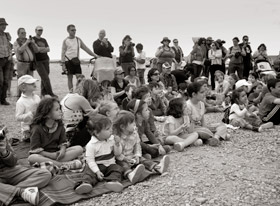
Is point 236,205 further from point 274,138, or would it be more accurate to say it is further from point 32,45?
point 32,45

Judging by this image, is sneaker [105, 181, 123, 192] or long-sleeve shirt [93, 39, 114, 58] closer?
sneaker [105, 181, 123, 192]

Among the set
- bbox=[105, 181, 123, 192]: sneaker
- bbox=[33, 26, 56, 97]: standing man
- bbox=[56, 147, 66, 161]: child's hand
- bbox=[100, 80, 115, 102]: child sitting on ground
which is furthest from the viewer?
bbox=[33, 26, 56, 97]: standing man

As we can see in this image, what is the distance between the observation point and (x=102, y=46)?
37.6 ft

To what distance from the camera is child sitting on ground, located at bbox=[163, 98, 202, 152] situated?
617cm

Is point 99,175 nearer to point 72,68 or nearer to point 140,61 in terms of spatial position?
point 72,68

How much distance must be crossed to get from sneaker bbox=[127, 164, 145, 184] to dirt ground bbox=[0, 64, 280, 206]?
0.10 meters

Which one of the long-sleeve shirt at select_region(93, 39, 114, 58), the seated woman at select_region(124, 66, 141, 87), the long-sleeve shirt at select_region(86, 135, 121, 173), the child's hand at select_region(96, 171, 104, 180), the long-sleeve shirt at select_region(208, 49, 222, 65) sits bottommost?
the child's hand at select_region(96, 171, 104, 180)

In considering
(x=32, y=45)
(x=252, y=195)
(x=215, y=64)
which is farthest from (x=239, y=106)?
(x=215, y=64)

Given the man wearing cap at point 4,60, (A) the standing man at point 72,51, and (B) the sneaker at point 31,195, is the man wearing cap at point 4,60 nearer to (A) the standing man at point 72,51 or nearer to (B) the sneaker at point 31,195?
(A) the standing man at point 72,51

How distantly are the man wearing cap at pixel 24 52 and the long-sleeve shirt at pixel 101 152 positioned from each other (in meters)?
6.22

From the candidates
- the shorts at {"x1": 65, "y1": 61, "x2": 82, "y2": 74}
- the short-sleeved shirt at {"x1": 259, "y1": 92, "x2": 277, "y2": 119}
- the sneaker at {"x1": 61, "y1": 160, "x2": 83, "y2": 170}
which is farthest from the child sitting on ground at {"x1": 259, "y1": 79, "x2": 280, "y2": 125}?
the shorts at {"x1": 65, "y1": 61, "x2": 82, "y2": 74}

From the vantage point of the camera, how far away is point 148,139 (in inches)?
240

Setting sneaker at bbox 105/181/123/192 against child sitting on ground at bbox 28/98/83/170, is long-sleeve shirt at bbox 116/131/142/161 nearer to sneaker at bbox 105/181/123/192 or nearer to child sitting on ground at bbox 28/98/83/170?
child sitting on ground at bbox 28/98/83/170

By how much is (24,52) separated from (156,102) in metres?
3.80
